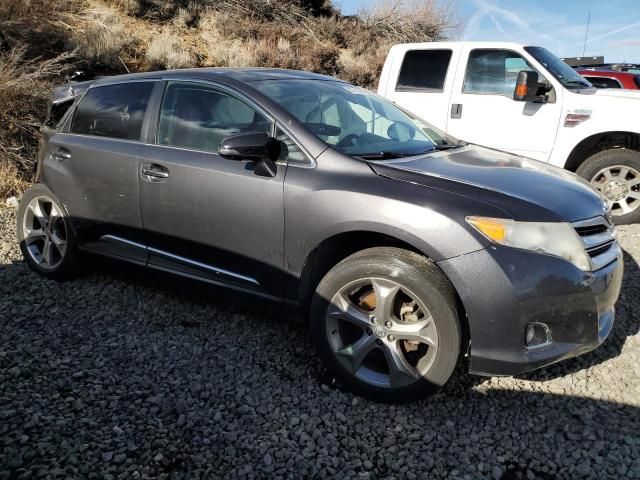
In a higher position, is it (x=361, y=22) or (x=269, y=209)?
(x=361, y=22)

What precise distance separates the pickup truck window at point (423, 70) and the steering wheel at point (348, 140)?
380cm

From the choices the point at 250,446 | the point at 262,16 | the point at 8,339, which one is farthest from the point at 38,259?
the point at 262,16

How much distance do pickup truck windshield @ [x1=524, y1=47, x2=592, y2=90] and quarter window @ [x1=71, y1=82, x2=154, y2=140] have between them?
460 centimetres

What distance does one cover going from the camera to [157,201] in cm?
350

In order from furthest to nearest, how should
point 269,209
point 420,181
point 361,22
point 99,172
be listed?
point 361,22 → point 99,172 → point 269,209 → point 420,181

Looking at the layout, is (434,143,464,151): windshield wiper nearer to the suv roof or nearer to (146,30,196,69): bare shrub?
the suv roof

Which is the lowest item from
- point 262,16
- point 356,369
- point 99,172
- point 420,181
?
point 356,369

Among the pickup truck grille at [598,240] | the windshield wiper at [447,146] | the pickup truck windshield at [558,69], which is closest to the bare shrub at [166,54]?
the pickup truck windshield at [558,69]

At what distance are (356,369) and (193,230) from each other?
137 cm

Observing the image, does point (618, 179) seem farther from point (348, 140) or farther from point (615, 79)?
point (615, 79)

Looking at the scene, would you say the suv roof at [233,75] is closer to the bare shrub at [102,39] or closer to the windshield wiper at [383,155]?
the windshield wiper at [383,155]

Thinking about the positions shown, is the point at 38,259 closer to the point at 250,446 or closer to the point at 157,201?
the point at 157,201

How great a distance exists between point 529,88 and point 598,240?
143 inches

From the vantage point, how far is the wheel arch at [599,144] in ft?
18.6
